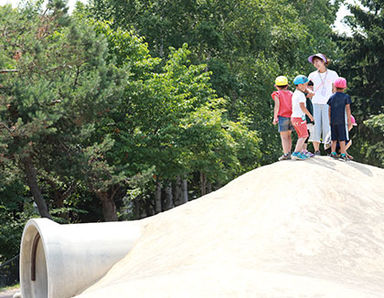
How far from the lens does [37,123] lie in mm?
19781

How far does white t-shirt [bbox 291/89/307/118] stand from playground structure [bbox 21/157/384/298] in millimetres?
852

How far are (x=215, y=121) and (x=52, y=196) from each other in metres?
11.0

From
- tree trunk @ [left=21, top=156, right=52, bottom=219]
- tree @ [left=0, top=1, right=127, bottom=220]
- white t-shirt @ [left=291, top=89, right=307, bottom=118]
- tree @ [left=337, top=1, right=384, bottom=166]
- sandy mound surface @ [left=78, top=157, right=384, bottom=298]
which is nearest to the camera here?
sandy mound surface @ [left=78, top=157, right=384, bottom=298]

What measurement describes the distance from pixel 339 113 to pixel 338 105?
0.14 m

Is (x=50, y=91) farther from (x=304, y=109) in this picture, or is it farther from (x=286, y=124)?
(x=304, y=109)

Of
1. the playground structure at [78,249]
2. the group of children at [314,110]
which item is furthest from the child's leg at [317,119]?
the playground structure at [78,249]

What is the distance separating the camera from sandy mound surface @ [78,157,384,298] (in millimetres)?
6207

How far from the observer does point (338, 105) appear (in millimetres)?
11102

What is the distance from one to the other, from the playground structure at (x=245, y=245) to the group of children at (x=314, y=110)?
0.52 m

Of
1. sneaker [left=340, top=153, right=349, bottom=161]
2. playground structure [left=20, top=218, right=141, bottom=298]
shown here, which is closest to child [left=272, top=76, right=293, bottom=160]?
sneaker [left=340, top=153, right=349, bottom=161]

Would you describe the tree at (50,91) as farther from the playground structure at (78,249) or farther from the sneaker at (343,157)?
the sneaker at (343,157)

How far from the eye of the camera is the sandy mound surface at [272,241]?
20.4 ft

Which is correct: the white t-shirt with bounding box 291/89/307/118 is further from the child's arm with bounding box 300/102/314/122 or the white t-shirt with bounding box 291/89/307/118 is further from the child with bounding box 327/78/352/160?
the child with bounding box 327/78/352/160

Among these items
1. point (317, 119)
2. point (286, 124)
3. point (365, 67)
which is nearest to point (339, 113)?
point (317, 119)
